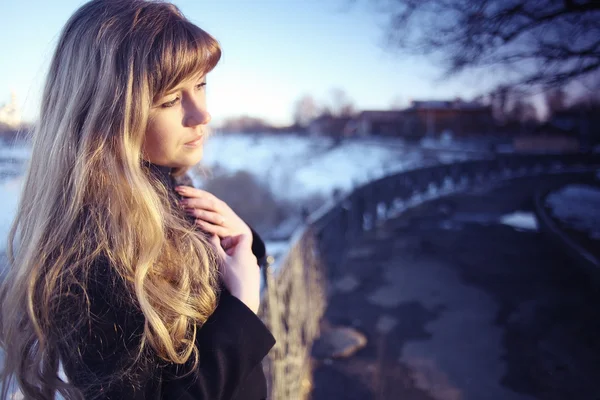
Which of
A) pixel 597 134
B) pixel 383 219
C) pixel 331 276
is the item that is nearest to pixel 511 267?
pixel 331 276

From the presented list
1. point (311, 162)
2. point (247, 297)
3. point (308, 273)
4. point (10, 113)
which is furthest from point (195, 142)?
point (311, 162)

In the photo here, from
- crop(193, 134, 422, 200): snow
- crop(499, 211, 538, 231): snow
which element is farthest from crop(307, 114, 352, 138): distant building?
crop(499, 211, 538, 231): snow

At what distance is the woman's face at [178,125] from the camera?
1.03 meters

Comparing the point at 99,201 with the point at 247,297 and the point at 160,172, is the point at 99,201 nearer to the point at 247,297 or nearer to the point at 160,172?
the point at 160,172

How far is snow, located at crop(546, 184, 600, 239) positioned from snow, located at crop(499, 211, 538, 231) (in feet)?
1.47

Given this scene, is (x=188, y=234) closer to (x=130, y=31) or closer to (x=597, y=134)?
(x=130, y=31)

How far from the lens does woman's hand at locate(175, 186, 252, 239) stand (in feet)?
3.92

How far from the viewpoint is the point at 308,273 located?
3863 mm

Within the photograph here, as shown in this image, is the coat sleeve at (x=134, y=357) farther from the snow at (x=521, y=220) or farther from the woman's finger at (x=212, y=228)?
the snow at (x=521, y=220)

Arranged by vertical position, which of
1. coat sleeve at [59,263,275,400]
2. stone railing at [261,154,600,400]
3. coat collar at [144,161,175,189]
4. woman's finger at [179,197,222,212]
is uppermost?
coat collar at [144,161,175,189]

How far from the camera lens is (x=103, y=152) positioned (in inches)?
37.3

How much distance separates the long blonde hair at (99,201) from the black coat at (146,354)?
0.10ft

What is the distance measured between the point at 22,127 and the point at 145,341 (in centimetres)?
88

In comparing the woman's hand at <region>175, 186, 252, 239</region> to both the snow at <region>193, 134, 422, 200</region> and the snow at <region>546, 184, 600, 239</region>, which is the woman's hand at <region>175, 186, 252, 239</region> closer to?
the snow at <region>193, 134, 422, 200</region>
